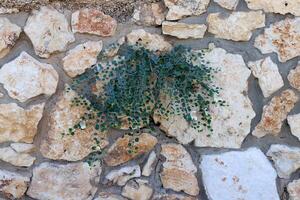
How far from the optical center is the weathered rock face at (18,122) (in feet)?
6.23

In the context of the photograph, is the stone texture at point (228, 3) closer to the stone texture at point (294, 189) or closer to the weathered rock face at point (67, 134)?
the weathered rock face at point (67, 134)

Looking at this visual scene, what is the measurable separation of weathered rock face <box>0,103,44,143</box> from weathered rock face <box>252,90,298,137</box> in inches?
36.0

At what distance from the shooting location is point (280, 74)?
2.03m

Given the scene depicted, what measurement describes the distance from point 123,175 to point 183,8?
728 mm

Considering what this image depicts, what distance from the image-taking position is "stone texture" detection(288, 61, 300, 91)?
2.02m

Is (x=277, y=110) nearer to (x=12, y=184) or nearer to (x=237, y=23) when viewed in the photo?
(x=237, y=23)

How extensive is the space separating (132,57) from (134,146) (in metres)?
0.37

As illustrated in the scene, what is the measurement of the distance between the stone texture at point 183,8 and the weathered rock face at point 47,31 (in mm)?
411

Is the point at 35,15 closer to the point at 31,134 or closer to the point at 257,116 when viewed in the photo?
the point at 31,134

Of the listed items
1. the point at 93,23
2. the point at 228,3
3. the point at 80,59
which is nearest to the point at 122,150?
the point at 80,59

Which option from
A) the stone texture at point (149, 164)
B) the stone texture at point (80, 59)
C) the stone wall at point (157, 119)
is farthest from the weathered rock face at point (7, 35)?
the stone texture at point (149, 164)

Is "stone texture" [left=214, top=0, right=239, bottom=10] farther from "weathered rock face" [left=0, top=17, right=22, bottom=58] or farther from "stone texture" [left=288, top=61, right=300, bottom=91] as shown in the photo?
"weathered rock face" [left=0, top=17, right=22, bottom=58]

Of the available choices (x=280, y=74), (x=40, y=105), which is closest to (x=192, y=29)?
(x=280, y=74)

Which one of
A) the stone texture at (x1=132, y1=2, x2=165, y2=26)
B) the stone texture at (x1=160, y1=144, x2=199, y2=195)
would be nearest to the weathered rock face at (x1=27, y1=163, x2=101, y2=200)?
the stone texture at (x1=160, y1=144, x2=199, y2=195)
